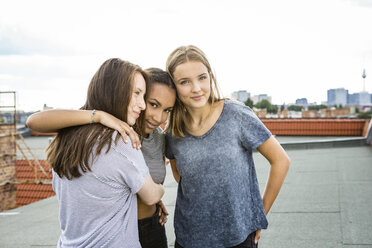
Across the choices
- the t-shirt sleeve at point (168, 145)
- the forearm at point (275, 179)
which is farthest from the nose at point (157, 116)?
the forearm at point (275, 179)

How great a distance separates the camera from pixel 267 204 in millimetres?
1873

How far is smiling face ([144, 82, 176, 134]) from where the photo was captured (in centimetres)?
176

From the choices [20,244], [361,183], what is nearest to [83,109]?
[20,244]

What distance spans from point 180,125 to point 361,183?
4.80 metres

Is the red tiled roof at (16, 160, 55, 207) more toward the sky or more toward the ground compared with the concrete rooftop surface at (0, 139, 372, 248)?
more toward the ground

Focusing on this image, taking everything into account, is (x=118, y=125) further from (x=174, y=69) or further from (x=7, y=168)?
(x=7, y=168)

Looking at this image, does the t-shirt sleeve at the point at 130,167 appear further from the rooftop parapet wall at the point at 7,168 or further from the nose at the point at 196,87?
the rooftop parapet wall at the point at 7,168

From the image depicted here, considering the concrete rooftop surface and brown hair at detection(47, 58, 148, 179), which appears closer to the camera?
brown hair at detection(47, 58, 148, 179)

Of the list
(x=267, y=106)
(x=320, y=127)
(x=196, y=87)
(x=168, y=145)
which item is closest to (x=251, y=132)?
(x=196, y=87)

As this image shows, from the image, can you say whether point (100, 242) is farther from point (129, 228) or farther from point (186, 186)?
point (186, 186)

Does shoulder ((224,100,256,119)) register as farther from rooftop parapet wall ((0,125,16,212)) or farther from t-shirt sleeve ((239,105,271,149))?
rooftop parapet wall ((0,125,16,212))

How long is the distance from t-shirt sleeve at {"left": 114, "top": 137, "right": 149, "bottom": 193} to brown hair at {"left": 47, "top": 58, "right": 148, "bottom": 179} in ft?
0.16

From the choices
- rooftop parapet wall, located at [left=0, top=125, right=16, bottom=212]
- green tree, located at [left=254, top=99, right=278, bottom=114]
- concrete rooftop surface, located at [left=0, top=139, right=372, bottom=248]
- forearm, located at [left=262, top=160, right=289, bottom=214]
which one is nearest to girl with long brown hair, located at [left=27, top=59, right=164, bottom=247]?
forearm, located at [left=262, top=160, right=289, bottom=214]

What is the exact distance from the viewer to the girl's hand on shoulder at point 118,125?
127 cm
